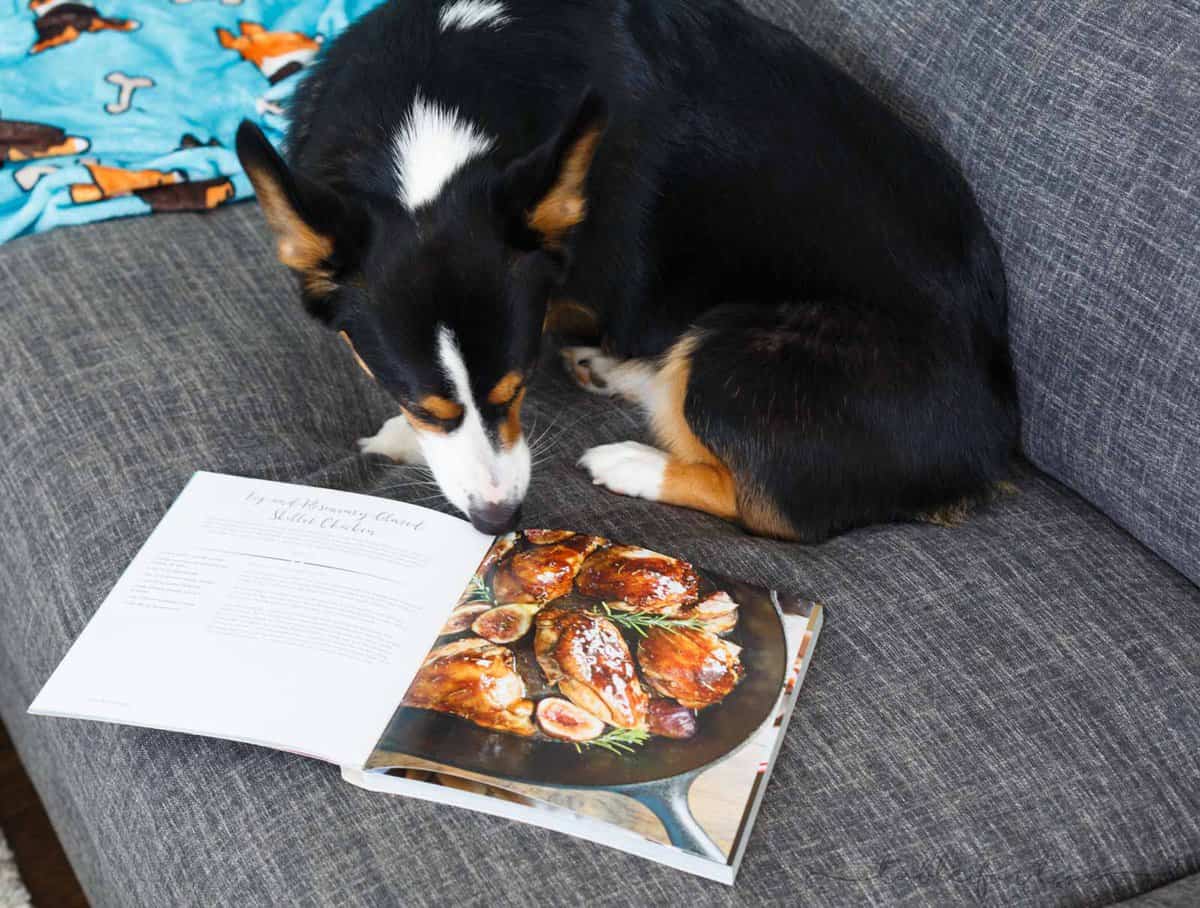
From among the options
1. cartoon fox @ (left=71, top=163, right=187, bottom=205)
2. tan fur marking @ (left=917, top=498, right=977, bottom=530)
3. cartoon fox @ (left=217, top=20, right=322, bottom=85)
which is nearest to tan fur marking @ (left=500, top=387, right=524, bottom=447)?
tan fur marking @ (left=917, top=498, right=977, bottom=530)

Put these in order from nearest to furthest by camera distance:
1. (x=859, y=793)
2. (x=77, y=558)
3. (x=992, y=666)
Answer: (x=859, y=793), (x=992, y=666), (x=77, y=558)

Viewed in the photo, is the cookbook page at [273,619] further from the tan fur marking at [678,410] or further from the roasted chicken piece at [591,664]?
the tan fur marking at [678,410]

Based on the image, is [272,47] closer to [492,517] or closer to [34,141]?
[34,141]

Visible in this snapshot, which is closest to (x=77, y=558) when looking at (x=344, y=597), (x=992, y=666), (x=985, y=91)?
(x=344, y=597)

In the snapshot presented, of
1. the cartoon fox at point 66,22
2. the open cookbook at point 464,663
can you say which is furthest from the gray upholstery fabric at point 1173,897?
the cartoon fox at point 66,22

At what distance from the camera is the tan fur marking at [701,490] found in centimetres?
153

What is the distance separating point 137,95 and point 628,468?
4.39 feet

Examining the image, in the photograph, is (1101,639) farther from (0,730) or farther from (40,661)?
(0,730)

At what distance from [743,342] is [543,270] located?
31 centimetres

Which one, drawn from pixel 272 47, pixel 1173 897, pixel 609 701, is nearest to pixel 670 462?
pixel 609 701

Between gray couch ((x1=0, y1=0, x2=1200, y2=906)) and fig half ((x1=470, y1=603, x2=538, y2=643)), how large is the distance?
21cm

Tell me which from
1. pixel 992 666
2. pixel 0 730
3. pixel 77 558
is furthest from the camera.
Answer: pixel 0 730

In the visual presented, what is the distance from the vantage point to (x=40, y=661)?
134 cm

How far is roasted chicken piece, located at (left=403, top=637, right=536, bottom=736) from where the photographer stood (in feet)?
3.74
